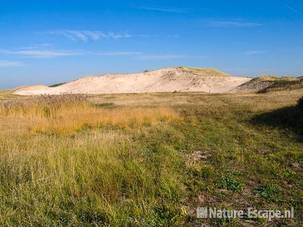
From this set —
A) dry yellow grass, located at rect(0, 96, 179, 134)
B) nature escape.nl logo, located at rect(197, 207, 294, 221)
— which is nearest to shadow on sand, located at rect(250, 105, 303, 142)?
dry yellow grass, located at rect(0, 96, 179, 134)

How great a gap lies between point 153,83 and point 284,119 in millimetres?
41499

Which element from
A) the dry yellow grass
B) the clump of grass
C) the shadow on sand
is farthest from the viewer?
the dry yellow grass

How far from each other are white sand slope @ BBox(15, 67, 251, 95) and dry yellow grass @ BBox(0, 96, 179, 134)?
2935 cm

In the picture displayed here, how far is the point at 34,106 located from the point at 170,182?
15.6m

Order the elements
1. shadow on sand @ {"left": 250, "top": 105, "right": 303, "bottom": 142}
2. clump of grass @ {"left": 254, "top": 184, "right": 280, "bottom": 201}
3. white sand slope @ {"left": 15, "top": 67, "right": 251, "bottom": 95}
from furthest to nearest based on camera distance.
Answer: white sand slope @ {"left": 15, "top": 67, "right": 251, "bottom": 95} → shadow on sand @ {"left": 250, "top": 105, "right": 303, "bottom": 142} → clump of grass @ {"left": 254, "top": 184, "right": 280, "bottom": 201}

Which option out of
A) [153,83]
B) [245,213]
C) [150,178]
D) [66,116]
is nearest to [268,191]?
[245,213]

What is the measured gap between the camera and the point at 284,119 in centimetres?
1591

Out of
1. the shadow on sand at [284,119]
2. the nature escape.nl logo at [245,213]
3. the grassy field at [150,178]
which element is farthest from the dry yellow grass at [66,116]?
the nature escape.nl logo at [245,213]

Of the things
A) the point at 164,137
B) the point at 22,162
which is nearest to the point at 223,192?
the point at 22,162

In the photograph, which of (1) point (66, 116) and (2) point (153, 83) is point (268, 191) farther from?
(2) point (153, 83)

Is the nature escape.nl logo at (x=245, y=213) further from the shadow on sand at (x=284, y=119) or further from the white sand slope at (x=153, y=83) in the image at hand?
the white sand slope at (x=153, y=83)

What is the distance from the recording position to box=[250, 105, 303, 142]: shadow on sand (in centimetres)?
1412

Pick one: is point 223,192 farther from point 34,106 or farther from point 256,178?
point 34,106

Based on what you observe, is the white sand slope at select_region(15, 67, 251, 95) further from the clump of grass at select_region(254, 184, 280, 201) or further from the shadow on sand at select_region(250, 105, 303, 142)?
the clump of grass at select_region(254, 184, 280, 201)
